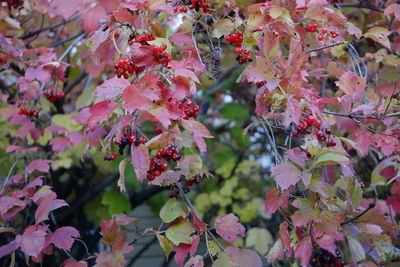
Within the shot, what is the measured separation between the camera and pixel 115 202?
3014mm

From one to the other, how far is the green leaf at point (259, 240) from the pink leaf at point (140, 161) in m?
1.72

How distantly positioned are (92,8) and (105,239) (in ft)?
2.87

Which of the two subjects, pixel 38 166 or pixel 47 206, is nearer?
pixel 47 206

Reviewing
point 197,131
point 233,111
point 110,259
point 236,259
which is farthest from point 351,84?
point 233,111

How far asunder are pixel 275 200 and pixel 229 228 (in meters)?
0.21

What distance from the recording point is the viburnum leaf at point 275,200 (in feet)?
4.82

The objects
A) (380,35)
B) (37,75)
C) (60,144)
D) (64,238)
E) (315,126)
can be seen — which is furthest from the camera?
(60,144)

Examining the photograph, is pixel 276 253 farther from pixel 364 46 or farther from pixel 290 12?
pixel 364 46

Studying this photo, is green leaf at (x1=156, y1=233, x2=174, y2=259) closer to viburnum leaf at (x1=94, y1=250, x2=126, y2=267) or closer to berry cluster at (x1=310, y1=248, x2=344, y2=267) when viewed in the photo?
viburnum leaf at (x1=94, y1=250, x2=126, y2=267)

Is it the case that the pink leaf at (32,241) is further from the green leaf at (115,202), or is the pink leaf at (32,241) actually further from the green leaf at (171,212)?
the green leaf at (115,202)

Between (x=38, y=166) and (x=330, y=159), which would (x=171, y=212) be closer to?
(x=330, y=159)

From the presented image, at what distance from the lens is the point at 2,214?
1.73 meters

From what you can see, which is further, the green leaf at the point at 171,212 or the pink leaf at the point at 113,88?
the green leaf at the point at 171,212

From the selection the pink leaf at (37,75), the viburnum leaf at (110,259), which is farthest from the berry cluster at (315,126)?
the pink leaf at (37,75)
